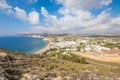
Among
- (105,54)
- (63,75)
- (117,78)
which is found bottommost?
(105,54)

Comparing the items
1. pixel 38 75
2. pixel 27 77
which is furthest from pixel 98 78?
pixel 27 77

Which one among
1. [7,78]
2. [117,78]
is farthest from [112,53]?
[7,78]

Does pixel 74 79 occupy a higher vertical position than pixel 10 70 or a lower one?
lower

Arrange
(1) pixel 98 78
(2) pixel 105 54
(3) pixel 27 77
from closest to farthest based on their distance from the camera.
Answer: (3) pixel 27 77, (1) pixel 98 78, (2) pixel 105 54

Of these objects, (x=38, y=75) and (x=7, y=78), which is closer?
(x=7, y=78)

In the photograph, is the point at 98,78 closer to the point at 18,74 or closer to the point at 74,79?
the point at 74,79

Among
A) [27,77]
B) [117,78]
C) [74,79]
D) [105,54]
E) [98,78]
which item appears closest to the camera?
[27,77]

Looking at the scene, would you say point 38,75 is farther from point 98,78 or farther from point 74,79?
point 98,78

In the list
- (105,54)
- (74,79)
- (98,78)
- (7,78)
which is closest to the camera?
(7,78)

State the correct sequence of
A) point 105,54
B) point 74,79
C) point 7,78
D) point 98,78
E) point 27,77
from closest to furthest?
point 7,78 → point 27,77 → point 74,79 → point 98,78 → point 105,54
